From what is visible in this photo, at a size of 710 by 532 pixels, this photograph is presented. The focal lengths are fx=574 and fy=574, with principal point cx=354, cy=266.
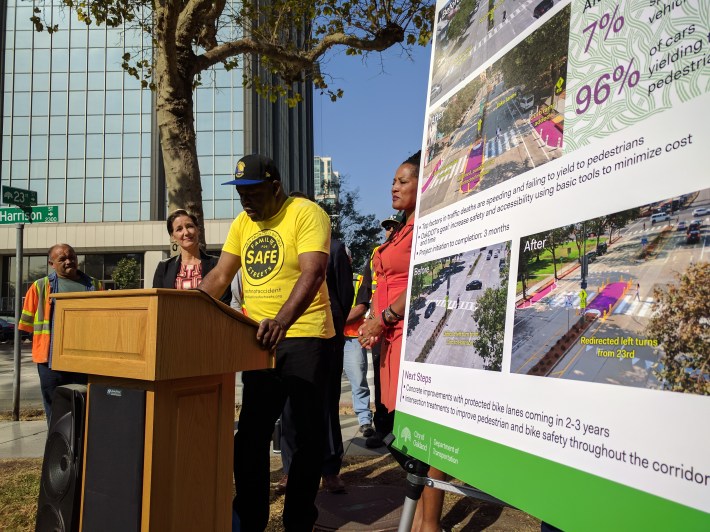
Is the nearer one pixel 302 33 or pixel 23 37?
pixel 302 33

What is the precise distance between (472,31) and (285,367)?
1.84 metres

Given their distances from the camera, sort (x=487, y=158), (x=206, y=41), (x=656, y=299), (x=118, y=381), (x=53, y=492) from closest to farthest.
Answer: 1. (x=656, y=299)
2. (x=487, y=158)
3. (x=118, y=381)
4. (x=53, y=492)
5. (x=206, y=41)

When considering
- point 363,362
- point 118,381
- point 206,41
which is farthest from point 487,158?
point 206,41

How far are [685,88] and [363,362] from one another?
522cm

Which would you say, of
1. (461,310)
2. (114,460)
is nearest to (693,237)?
(461,310)

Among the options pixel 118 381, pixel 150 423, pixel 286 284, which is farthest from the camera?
pixel 286 284

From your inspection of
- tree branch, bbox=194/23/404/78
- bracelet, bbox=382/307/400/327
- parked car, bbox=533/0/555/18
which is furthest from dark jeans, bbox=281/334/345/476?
tree branch, bbox=194/23/404/78

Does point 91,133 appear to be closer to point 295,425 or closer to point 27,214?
point 27,214

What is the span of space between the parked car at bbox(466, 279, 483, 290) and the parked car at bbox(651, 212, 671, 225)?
0.66 metres

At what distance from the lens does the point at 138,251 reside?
1679 inches

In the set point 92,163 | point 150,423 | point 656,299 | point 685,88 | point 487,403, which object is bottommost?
point 150,423

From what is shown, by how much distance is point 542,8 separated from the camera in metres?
1.72

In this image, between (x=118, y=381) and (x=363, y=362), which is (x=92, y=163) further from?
(x=118, y=381)

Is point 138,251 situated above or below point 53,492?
above
